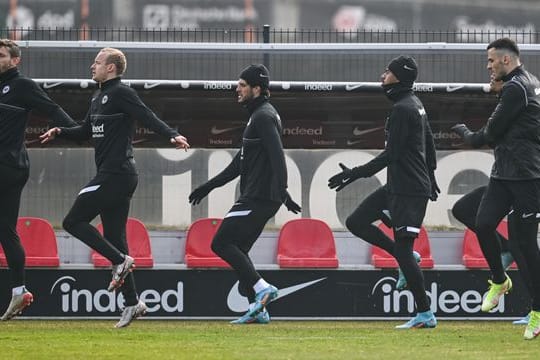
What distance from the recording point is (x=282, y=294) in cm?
1359

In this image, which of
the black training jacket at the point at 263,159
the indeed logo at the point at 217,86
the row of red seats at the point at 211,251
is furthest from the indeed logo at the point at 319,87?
the black training jacket at the point at 263,159

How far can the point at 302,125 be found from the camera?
14.6 m

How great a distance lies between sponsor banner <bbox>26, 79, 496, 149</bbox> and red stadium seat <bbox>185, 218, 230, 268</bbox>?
97 centimetres

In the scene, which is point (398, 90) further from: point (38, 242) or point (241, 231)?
point (38, 242)

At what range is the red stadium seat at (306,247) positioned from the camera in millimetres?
13672

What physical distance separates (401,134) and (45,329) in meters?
3.31

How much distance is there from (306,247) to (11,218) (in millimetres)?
3150

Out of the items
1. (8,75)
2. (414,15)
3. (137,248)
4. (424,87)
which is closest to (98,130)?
(8,75)

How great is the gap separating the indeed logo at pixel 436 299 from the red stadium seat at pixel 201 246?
60.2 inches

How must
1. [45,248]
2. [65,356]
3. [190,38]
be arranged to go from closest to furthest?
[65,356] → [45,248] → [190,38]

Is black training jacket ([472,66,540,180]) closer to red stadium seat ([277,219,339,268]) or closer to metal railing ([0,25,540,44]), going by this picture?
red stadium seat ([277,219,339,268])

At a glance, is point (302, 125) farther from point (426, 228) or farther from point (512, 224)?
point (512, 224)

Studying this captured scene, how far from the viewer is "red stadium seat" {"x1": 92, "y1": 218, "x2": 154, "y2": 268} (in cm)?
1355

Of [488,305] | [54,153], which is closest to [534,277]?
[488,305]
